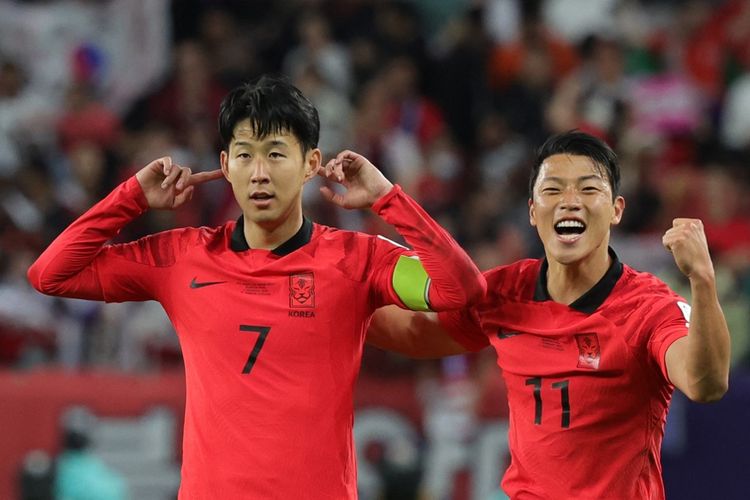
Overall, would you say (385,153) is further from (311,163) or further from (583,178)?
(583,178)

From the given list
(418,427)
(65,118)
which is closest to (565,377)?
(418,427)

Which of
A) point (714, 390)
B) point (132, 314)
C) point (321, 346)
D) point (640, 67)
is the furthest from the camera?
point (640, 67)

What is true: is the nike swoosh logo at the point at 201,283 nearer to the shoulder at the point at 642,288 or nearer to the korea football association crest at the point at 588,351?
the korea football association crest at the point at 588,351

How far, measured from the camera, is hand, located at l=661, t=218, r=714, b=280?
159 inches

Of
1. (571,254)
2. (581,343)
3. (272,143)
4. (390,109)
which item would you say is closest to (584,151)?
(571,254)

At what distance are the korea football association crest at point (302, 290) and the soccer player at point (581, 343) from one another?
1.98 feet

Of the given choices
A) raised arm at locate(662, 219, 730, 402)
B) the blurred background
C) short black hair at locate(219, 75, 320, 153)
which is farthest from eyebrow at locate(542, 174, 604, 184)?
the blurred background

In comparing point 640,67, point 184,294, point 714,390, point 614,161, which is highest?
point 640,67

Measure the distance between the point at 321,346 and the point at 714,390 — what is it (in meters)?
1.22

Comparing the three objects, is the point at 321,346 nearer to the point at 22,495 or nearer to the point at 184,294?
the point at 184,294

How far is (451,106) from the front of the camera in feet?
36.0

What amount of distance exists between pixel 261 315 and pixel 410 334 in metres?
0.67

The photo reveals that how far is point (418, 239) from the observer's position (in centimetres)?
456

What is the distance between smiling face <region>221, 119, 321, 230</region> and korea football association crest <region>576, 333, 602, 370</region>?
102cm
